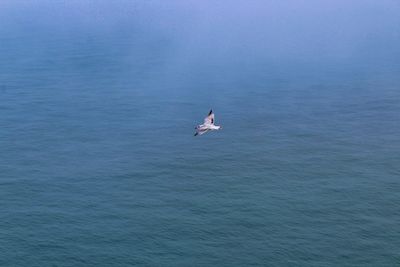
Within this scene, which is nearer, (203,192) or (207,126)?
(207,126)

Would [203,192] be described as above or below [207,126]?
above

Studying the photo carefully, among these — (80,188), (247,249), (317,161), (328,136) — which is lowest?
(247,249)

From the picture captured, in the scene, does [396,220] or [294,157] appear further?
[294,157]

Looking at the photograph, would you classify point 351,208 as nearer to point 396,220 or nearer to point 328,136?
point 396,220

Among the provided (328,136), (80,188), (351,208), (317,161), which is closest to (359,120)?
(328,136)

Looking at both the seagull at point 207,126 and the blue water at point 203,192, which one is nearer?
the seagull at point 207,126

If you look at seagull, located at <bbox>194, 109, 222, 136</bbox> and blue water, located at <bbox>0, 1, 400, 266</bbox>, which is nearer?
seagull, located at <bbox>194, 109, 222, 136</bbox>

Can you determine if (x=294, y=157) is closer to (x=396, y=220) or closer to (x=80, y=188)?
(x=396, y=220)

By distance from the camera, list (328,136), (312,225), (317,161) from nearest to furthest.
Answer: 1. (312,225)
2. (317,161)
3. (328,136)

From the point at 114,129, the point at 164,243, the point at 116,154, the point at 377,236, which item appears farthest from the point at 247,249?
the point at 114,129

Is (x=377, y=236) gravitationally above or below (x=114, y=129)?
below

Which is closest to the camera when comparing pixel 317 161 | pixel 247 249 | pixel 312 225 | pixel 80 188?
pixel 247 249
